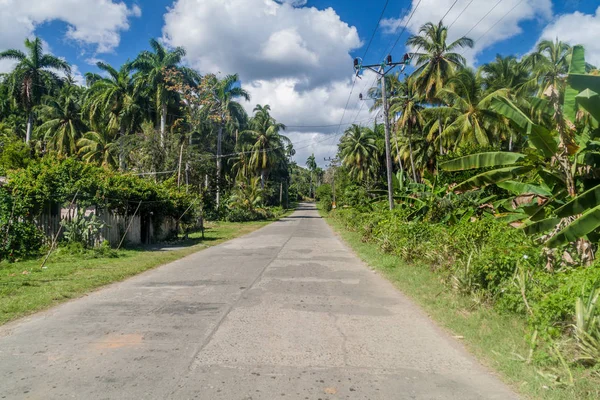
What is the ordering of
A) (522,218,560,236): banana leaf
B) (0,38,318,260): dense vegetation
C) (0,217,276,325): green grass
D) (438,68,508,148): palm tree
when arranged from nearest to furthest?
1. (522,218,560,236): banana leaf
2. (0,217,276,325): green grass
3. (0,38,318,260): dense vegetation
4. (438,68,508,148): palm tree

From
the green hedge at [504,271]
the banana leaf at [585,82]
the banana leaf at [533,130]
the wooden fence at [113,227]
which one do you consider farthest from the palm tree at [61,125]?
the banana leaf at [585,82]

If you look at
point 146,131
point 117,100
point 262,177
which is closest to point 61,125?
point 117,100

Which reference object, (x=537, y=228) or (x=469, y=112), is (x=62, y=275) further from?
(x=469, y=112)

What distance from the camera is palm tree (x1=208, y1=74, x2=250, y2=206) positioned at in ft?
123

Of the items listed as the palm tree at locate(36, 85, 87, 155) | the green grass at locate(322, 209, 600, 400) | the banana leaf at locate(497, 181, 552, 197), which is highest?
the palm tree at locate(36, 85, 87, 155)

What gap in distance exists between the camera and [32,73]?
36844 mm

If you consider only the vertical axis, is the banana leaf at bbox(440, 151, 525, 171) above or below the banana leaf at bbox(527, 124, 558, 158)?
below

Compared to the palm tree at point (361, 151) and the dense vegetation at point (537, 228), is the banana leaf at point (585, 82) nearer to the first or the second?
the dense vegetation at point (537, 228)

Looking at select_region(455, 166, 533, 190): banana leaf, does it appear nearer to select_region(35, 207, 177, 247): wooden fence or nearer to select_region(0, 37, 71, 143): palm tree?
select_region(35, 207, 177, 247): wooden fence

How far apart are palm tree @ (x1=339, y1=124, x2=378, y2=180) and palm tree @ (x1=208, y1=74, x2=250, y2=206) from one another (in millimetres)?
14364

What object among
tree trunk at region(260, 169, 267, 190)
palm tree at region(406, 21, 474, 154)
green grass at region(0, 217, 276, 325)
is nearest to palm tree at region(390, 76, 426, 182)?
palm tree at region(406, 21, 474, 154)

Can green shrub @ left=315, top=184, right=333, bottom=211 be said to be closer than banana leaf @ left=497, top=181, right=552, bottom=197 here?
No

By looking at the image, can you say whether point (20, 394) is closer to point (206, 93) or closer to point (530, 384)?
point (530, 384)

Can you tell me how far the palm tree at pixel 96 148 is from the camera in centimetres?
4097
